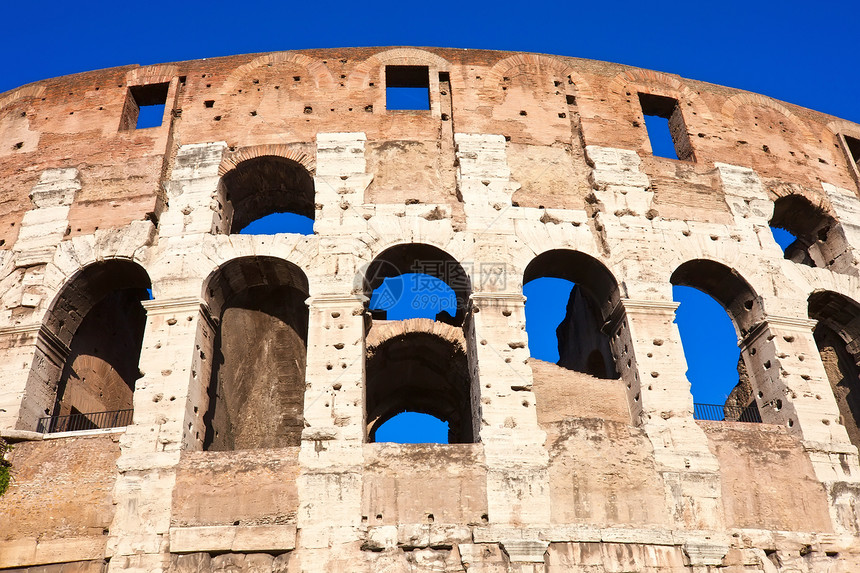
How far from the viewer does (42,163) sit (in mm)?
→ 12453

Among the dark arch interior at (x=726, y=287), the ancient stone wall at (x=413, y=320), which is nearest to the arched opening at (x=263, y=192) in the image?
the ancient stone wall at (x=413, y=320)

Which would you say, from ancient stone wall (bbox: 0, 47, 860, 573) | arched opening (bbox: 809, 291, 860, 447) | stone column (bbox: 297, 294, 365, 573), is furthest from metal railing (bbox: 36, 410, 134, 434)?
arched opening (bbox: 809, 291, 860, 447)

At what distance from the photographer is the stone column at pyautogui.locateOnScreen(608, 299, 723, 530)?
957 centimetres

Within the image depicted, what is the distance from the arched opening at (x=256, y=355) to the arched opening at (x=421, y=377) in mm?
1396

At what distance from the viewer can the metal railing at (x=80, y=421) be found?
10.5 metres

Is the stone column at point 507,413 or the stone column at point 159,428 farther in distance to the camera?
the stone column at point 507,413

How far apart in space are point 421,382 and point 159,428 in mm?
5456

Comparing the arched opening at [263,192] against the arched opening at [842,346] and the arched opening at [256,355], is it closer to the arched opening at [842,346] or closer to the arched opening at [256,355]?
the arched opening at [256,355]

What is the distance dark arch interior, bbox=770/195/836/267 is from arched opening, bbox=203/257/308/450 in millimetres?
8023

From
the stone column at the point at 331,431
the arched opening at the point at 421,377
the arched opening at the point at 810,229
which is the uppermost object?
the arched opening at the point at 810,229

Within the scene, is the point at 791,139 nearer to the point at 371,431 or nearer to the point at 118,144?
the point at 371,431

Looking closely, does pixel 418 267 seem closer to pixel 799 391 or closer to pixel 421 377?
pixel 421 377

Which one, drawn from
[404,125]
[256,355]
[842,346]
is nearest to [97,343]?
[256,355]

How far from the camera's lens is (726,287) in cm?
1200
